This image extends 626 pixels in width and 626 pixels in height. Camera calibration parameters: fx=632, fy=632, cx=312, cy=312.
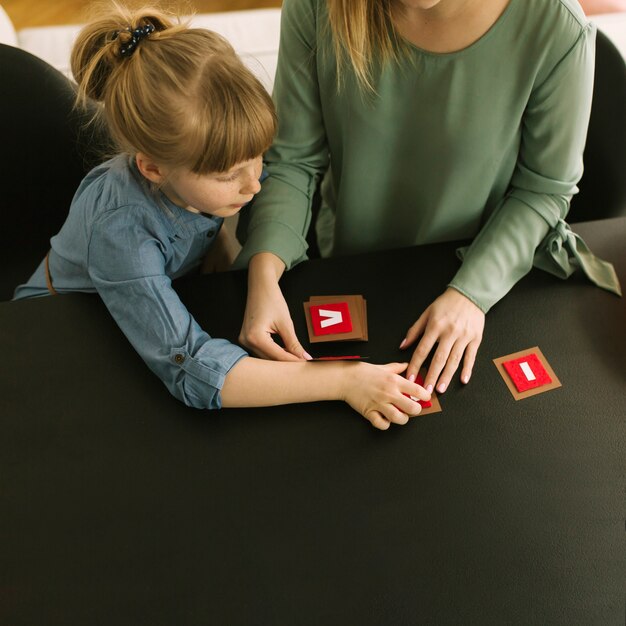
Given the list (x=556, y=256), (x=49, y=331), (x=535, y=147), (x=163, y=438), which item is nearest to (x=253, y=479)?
(x=163, y=438)

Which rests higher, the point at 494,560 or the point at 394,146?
the point at 394,146

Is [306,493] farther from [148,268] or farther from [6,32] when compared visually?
[6,32]

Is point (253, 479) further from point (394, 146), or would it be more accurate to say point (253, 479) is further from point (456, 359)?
point (394, 146)

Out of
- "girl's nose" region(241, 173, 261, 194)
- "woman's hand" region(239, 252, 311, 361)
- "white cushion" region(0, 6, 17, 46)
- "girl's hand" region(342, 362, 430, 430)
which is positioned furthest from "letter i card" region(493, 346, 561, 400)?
"white cushion" region(0, 6, 17, 46)

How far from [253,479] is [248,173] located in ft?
1.51

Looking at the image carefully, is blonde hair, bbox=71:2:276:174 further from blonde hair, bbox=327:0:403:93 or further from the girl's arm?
the girl's arm

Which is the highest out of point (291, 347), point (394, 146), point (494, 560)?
point (394, 146)

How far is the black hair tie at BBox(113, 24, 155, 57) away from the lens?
0.89 meters

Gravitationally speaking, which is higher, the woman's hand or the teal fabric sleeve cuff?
the teal fabric sleeve cuff

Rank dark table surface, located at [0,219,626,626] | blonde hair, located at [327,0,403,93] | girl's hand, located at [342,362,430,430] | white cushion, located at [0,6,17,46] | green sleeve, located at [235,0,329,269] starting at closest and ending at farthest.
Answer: dark table surface, located at [0,219,626,626]
girl's hand, located at [342,362,430,430]
blonde hair, located at [327,0,403,93]
green sleeve, located at [235,0,329,269]
white cushion, located at [0,6,17,46]

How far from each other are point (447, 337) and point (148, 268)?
1.51 feet

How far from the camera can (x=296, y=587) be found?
2.46ft

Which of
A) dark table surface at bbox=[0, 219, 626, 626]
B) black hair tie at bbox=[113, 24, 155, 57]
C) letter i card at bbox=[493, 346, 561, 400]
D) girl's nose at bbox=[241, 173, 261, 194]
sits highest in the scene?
black hair tie at bbox=[113, 24, 155, 57]

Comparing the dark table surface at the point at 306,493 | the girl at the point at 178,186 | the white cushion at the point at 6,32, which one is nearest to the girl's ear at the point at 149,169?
the girl at the point at 178,186
